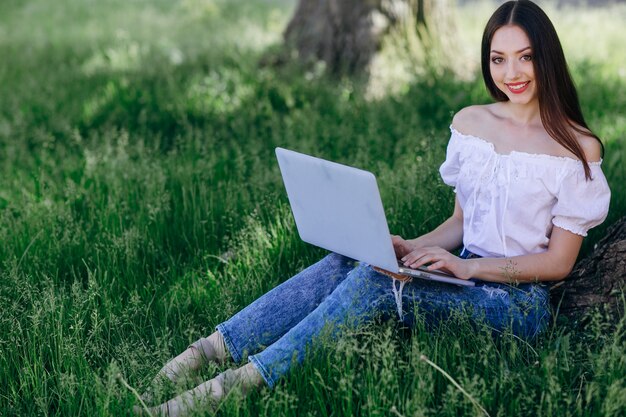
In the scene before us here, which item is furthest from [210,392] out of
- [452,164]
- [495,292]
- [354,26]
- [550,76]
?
[354,26]

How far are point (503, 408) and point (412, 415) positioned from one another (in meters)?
0.27

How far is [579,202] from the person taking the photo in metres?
3.00

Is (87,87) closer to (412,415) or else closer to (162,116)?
(162,116)

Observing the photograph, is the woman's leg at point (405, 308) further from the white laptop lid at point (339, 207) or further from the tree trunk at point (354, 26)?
the tree trunk at point (354, 26)

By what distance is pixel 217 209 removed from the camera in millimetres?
4211

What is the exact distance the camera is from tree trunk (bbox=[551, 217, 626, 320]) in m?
3.04

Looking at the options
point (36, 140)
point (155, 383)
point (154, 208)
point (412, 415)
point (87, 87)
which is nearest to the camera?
point (412, 415)

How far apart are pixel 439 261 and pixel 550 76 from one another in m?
0.74

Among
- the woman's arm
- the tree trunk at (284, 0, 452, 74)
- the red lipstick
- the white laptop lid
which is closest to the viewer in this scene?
the white laptop lid

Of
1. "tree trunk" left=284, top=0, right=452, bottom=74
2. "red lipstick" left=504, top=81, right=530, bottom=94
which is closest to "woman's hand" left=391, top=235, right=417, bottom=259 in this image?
"red lipstick" left=504, top=81, right=530, bottom=94

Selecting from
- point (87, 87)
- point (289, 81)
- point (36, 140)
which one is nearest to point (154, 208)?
point (36, 140)

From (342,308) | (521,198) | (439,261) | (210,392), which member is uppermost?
(521,198)

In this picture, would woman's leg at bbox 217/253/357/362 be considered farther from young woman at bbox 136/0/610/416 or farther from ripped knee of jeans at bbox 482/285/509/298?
ripped knee of jeans at bbox 482/285/509/298

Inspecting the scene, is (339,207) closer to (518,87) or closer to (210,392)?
(210,392)
